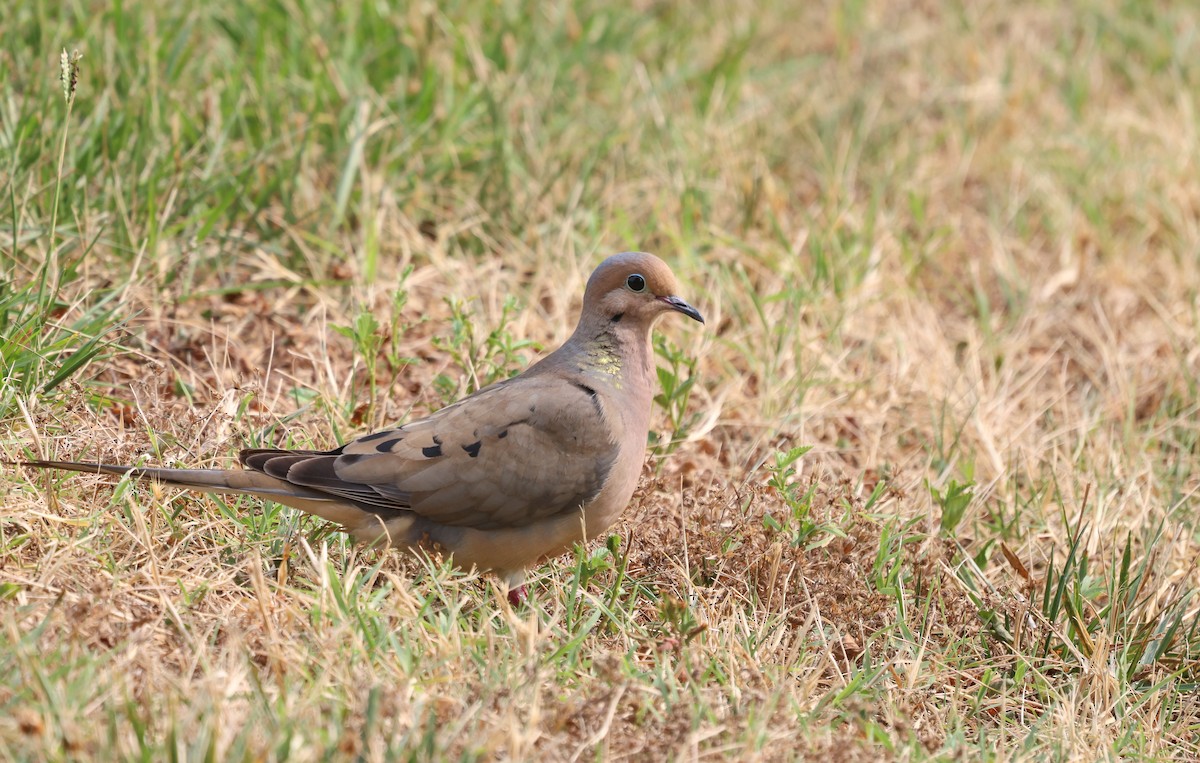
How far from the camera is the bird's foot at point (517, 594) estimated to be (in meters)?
3.88

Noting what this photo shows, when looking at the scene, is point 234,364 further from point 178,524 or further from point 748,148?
point 748,148

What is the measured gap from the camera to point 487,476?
3.87 metres

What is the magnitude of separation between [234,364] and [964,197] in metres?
3.98

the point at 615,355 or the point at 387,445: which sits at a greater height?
the point at 615,355

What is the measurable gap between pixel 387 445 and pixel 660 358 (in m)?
1.86

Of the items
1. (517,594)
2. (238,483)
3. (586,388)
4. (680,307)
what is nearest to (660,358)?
(680,307)

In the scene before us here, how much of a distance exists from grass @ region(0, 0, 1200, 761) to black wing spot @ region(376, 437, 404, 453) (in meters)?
0.30

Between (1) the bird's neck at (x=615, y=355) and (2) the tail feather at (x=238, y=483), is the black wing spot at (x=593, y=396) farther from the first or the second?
(2) the tail feather at (x=238, y=483)

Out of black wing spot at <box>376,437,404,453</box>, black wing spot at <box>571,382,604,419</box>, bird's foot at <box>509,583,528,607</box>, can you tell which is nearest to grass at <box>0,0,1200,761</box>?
bird's foot at <box>509,583,528,607</box>

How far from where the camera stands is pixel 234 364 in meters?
4.85

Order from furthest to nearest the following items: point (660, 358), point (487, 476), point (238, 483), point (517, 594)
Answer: point (660, 358) → point (517, 594) → point (487, 476) → point (238, 483)

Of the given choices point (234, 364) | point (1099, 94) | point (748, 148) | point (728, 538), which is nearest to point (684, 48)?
point (748, 148)

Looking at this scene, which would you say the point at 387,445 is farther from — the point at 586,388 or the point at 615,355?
the point at 615,355

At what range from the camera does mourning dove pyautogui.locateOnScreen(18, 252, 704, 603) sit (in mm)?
3797
